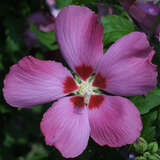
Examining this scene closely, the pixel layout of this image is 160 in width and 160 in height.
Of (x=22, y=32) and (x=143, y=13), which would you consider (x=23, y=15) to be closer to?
(x=22, y=32)

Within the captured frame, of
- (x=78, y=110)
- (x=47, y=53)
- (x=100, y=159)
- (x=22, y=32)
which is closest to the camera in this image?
(x=78, y=110)

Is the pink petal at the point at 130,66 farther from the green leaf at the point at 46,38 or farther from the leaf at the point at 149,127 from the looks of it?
the green leaf at the point at 46,38

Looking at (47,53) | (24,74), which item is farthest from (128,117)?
(47,53)

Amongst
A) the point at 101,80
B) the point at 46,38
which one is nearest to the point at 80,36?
the point at 101,80

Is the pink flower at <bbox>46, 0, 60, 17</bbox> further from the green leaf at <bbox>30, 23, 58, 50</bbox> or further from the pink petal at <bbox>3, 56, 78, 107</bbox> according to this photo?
the pink petal at <bbox>3, 56, 78, 107</bbox>

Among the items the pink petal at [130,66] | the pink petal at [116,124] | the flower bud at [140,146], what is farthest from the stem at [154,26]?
the flower bud at [140,146]

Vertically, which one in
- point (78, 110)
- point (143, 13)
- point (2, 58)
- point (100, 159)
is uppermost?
point (143, 13)
